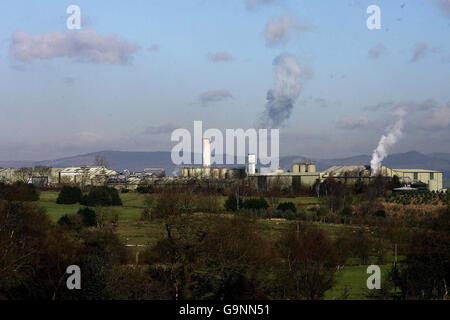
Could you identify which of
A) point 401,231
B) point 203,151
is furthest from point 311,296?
point 203,151

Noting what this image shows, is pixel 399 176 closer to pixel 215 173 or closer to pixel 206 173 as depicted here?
pixel 215 173

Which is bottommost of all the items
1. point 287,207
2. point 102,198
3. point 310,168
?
point 287,207

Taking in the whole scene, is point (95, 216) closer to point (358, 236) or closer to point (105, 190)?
point (105, 190)

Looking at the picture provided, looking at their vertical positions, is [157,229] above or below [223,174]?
below

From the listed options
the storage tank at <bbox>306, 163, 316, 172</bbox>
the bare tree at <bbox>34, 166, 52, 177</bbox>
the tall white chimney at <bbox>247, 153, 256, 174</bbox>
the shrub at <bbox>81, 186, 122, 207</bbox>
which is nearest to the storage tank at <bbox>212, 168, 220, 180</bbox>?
the tall white chimney at <bbox>247, 153, 256, 174</bbox>

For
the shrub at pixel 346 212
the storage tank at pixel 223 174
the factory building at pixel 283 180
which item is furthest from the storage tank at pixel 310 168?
the shrub at pixel 346 212

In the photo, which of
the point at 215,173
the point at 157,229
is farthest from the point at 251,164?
the point at 157,229
